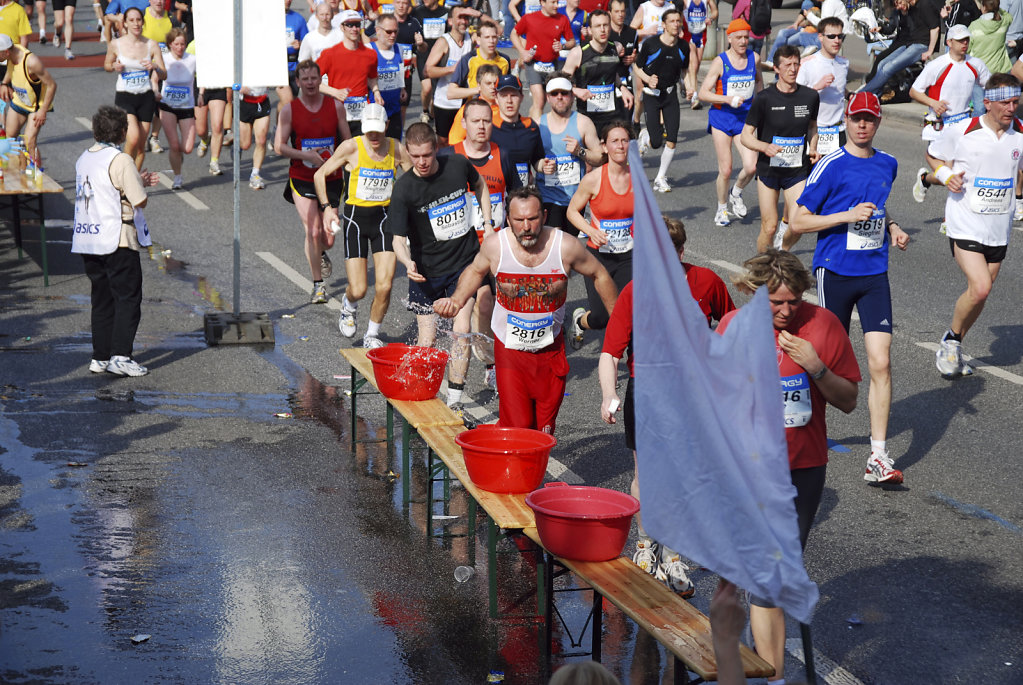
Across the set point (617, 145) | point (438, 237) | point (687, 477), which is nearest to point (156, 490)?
point (438, 237)

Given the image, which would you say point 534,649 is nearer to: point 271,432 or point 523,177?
point 271,432

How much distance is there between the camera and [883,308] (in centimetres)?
861

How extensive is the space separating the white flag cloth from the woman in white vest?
24.4ft

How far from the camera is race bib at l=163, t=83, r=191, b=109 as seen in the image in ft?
56.5

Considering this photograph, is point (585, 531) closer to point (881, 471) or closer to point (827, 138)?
point (881, 471)

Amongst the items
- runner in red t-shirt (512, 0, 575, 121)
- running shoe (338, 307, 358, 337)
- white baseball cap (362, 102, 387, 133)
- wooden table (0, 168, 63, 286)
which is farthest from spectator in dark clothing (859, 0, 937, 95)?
wooden table (0, 168, 63, 286)

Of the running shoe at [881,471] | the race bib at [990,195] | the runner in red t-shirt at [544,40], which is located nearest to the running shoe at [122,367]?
the running shoe at [881,471]

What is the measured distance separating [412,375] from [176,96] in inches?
399

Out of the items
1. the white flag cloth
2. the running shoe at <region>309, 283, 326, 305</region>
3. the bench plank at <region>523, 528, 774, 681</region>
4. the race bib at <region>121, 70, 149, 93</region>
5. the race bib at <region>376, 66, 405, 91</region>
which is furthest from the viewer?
the race bib at <region>376, 66, 405, 91</region>

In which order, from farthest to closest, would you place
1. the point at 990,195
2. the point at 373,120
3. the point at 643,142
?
the point at 643,142, the point at 373,120, the point at 990,195

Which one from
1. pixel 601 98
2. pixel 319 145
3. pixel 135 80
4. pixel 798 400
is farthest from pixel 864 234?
pixel 135 80

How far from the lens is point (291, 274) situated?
14203 mm

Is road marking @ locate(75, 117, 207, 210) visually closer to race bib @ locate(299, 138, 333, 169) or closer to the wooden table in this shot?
the wooden table

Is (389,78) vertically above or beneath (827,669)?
above
